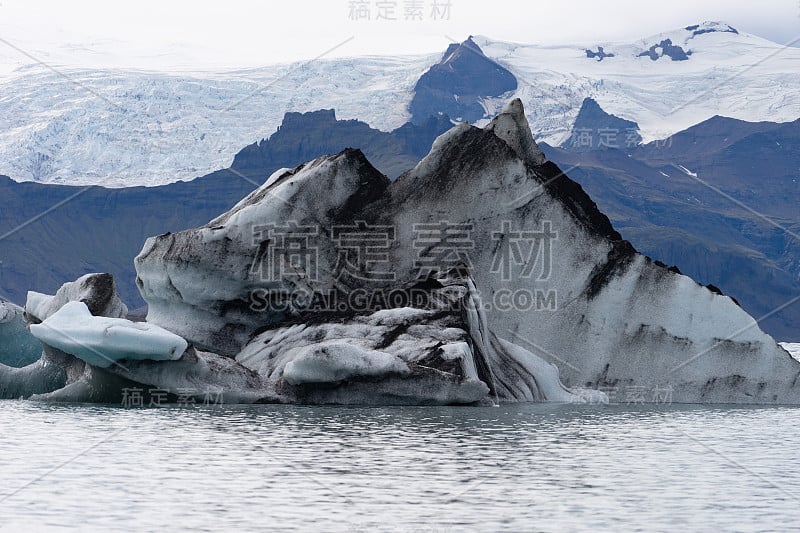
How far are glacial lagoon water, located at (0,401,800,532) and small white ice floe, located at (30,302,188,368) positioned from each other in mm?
1291

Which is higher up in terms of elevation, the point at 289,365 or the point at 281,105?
the point at 281,105

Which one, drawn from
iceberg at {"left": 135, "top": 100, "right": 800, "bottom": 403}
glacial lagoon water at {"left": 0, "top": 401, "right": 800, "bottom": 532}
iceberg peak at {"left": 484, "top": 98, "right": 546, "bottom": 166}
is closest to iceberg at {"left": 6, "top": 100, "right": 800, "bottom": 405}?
iceberg at {"left": 135, "top": 100, "right": 800, "bottom": 403}

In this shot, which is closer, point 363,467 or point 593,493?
point 593,493

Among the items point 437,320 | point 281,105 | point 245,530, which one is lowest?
point 245,530

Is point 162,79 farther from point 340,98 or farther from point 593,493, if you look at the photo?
point 593,493

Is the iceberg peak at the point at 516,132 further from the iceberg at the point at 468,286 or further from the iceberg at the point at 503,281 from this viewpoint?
the iceberg at the point at 503,281

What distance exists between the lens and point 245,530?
45.7 feet

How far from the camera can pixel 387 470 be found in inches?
717

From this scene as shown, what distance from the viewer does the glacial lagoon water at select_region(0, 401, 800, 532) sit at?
48.6ft

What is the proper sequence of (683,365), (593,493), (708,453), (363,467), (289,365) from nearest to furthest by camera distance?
(593,493) < (363,467) < (708,453) < (289,365) < (683,365)

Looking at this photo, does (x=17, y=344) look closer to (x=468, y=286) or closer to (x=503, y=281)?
(x=468, y=286)

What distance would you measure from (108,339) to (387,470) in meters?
9.81

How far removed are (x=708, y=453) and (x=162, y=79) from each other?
5655 inches

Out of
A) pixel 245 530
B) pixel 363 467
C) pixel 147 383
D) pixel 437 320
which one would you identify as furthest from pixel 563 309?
pixel 245 530
